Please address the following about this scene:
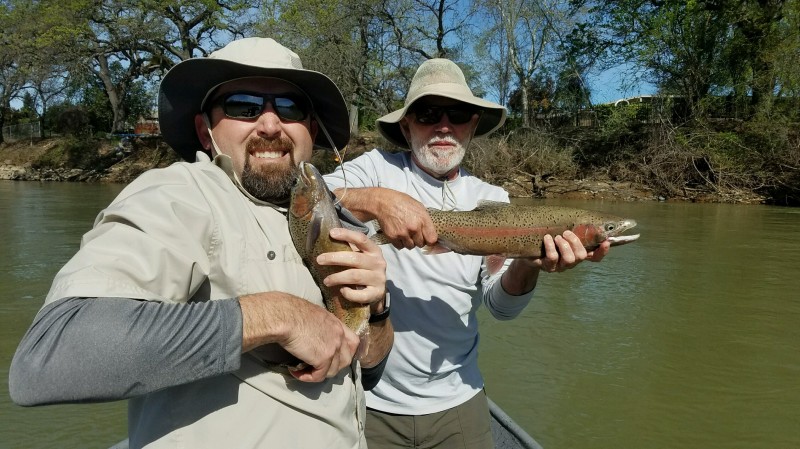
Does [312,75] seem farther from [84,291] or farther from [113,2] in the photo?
[113,2]

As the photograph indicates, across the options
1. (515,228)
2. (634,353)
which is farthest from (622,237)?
(634,353)

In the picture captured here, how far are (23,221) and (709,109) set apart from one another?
2927 centimetres

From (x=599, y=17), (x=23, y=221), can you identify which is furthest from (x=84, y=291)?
(x=599, y=17)

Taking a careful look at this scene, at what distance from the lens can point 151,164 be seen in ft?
127

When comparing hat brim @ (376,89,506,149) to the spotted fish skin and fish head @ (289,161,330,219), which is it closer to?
the spotted fish skin

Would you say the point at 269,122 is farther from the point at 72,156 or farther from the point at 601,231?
the point at 72,156

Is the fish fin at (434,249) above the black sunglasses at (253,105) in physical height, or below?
below

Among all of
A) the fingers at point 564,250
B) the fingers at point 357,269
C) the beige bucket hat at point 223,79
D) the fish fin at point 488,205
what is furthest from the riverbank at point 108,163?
the fingers at point 357,269

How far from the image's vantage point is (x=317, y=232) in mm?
1984

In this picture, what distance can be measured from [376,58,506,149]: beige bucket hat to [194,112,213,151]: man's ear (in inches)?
49.4

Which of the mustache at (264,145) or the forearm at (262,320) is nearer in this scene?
the forearm at (262,320)

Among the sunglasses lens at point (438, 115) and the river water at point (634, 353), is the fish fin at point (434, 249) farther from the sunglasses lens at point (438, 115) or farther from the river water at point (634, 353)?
the river water at point (634, 353)

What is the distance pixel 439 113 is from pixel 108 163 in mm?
41947

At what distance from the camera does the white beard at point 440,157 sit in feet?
10.6
